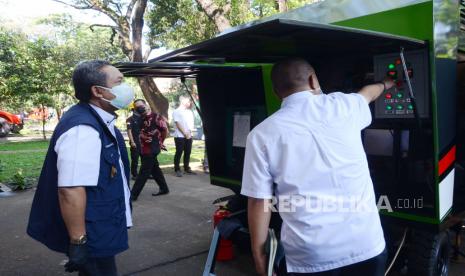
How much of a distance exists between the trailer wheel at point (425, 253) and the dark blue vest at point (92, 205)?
7.45 ft

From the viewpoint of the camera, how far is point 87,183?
7.02ft

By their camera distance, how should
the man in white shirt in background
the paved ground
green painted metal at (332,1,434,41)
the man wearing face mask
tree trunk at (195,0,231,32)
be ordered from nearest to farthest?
the man wearing face mask → green painted metal at (332,1,434,41) → the paved ground → tree trunk at (195,0,231,32) → the man in white shirt in background

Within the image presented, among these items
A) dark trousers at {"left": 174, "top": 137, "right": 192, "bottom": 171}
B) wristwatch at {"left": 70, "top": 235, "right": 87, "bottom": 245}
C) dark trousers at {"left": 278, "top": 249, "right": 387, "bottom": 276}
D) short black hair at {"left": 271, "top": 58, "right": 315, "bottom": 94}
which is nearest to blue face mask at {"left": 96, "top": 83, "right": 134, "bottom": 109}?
wristwatch at {"left": 70, "top": 235, "right": 87, "bottom": 245}

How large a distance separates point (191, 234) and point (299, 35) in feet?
11.7

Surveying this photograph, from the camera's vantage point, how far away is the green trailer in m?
2.68

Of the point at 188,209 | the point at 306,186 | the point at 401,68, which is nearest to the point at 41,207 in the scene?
the point at 306,186

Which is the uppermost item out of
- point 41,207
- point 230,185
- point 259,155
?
point 259,155

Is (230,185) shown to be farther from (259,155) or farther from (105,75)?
(259,155)

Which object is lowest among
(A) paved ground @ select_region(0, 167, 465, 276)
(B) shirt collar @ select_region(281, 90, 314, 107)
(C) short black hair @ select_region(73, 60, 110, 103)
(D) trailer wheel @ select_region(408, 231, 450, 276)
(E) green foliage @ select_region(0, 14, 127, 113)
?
(A) paved ground @ select_region(0, 167, 465, 276)

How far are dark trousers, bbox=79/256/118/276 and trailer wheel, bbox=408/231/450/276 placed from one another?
2316 mm

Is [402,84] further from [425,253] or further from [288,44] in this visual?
[425,253]

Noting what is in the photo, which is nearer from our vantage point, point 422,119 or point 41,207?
point 41,207

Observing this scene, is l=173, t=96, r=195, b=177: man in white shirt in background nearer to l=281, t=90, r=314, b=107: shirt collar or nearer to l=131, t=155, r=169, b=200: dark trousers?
Answer: l=131, t=155, r=169, b=200: dark trousers

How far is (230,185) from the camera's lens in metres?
4.73
